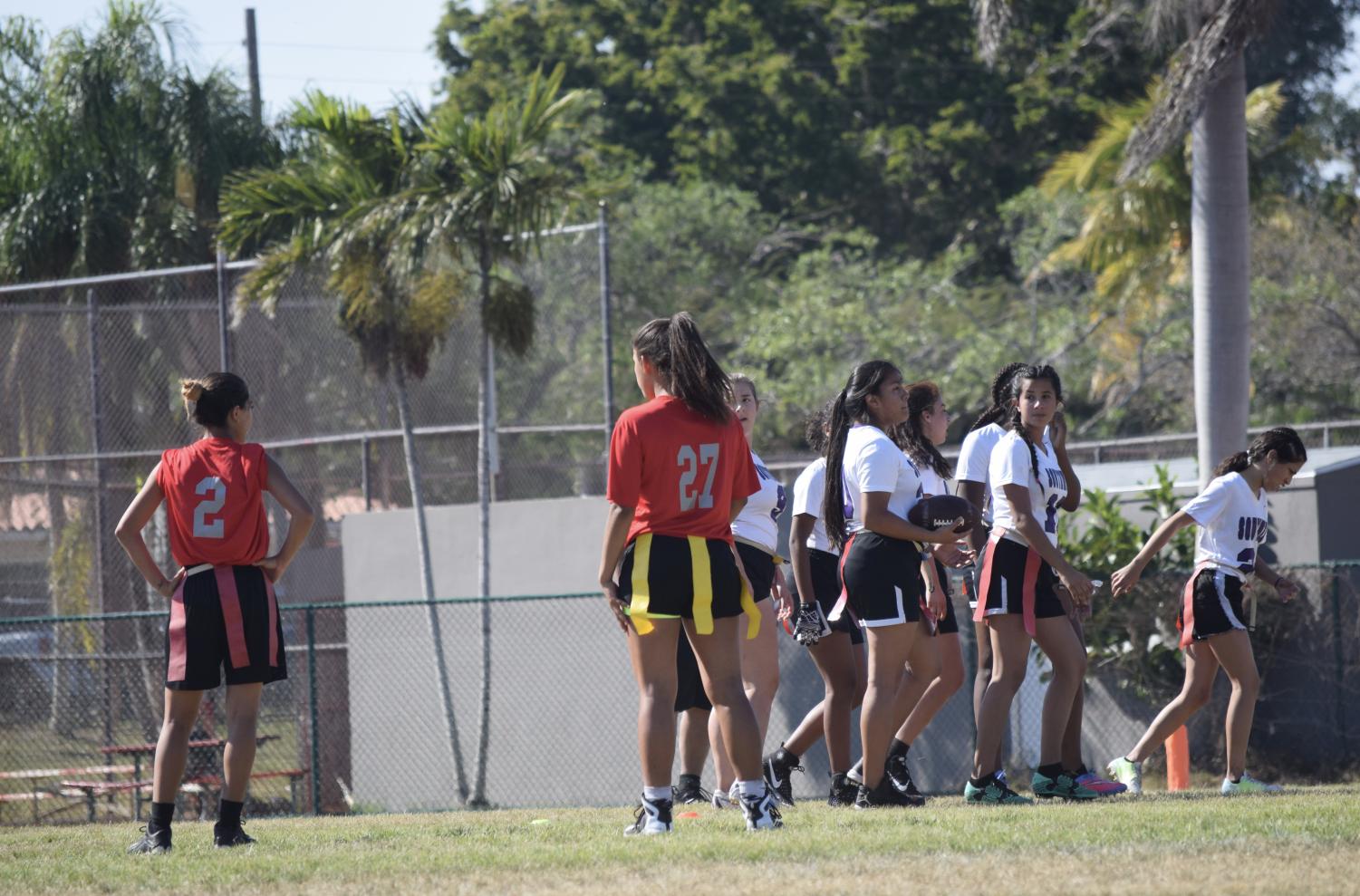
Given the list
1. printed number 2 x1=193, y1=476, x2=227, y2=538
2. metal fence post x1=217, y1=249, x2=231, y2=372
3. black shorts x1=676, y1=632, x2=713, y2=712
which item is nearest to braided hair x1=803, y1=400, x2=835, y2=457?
black shorts x1=676, y1=632, x2=713, y2=712

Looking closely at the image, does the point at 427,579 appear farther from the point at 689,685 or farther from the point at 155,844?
the point at 155,844

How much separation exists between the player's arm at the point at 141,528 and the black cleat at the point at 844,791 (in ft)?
9.70

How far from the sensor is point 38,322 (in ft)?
47.1

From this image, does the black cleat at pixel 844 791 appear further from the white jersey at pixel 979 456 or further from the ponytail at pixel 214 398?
the ponytail at pixel 214 398

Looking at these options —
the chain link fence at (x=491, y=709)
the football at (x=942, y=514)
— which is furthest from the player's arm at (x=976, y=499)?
the chain link fence at (x=491, y=709)

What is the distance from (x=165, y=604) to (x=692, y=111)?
22033 mm

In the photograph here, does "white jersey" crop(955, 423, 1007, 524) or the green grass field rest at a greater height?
"white jersey" crop(955, 423, 1007, 524)

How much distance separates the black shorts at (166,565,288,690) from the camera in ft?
20.9

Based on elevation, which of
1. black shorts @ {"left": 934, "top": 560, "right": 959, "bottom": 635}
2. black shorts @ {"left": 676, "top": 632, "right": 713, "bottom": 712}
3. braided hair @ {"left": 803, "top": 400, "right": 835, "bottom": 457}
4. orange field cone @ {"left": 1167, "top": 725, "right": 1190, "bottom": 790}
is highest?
braided hair @ {"left": 803, "top": 400, "right": 835, "bottom": 457}

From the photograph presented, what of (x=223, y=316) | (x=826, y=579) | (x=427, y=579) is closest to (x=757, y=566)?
(x=826, y=579)

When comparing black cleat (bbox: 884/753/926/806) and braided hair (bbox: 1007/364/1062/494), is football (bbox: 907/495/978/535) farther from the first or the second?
black cleat (bbox: 884/753/926/806)

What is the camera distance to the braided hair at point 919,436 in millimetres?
7422

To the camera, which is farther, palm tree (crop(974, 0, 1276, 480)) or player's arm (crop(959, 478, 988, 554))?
palm tree (crop(974, 0, 1276, 480))

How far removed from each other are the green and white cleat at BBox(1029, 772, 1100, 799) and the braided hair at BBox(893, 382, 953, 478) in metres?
1.42
